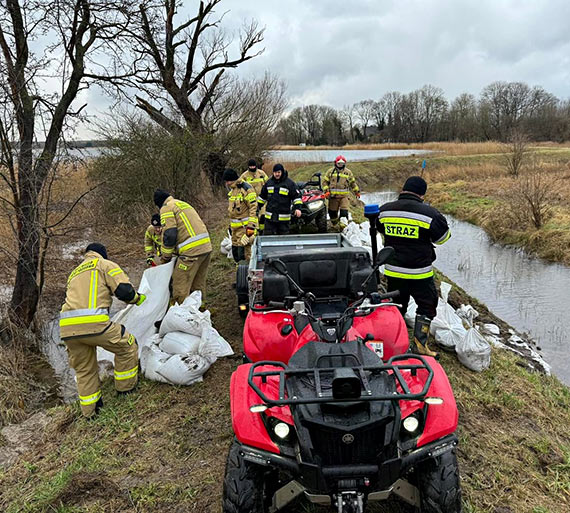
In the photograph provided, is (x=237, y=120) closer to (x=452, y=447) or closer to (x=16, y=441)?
(x=16, y=441)

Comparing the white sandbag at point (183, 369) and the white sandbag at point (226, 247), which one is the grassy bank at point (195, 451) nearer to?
the white sandbag at point (183, 369)

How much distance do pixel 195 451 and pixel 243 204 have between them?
420 cm

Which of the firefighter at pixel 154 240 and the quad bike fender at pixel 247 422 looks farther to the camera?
the firefighter at pixel 154 240

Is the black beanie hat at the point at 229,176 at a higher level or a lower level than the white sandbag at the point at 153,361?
higher

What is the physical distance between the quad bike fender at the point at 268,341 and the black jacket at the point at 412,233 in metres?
1.48

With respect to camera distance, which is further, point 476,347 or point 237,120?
point 237,120

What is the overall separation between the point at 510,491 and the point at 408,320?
244 cm

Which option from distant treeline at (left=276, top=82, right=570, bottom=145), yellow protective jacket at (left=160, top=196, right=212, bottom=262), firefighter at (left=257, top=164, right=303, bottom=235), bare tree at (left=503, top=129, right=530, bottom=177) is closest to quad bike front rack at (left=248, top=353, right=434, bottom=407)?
yellow protective jacket at (left=160, top=196, right=212, bottom=262)

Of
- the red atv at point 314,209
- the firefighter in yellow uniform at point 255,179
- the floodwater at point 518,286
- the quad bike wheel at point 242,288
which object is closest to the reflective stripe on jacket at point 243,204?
the firefighter in yellow uniform at point 255,179

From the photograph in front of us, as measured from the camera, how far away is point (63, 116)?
598 centimetres

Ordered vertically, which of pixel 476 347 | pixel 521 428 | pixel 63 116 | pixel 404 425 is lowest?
pixel 521 428

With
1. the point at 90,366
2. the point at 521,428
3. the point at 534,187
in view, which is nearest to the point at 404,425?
the point at 521,428

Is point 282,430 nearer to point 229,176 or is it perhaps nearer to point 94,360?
point 94,360

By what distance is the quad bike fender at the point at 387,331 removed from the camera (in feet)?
10.7
